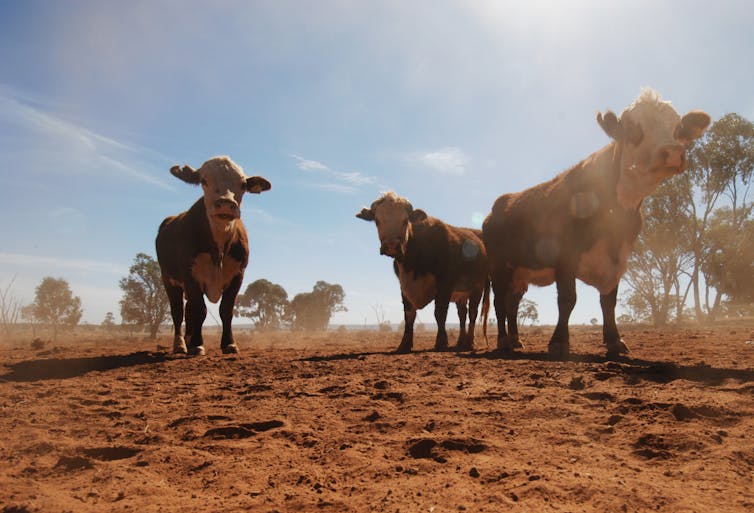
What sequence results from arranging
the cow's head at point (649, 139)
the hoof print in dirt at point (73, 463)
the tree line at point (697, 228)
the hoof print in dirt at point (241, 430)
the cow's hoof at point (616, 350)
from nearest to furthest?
the hoof print in dirt at point (73, 463) < the hoof print in dirt at point (241, 430) < the cow's head at point (649, 139) < the cow's hoof at point (616, 350) < the tree line at point (697, 228)

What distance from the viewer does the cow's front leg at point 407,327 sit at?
862 cm

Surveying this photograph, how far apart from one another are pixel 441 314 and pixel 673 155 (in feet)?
15.5

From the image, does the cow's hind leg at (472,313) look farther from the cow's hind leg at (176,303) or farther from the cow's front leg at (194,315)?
the cow's hind leg at (176,303)

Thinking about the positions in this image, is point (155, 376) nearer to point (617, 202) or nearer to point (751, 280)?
point (617, 202)

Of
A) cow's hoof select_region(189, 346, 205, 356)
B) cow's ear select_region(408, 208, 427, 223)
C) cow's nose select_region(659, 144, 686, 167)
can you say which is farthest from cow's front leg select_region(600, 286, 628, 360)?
cow's hoof select_region(189, 346, 205, 356)

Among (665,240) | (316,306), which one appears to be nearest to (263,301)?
(316,306)

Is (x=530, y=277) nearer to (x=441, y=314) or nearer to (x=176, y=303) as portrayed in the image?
(x=441, y=314)

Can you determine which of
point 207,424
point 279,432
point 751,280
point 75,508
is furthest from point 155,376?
point 751,280

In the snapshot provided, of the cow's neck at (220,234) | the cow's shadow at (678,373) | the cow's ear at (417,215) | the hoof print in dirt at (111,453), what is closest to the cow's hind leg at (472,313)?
the cow's ear at (417,215)

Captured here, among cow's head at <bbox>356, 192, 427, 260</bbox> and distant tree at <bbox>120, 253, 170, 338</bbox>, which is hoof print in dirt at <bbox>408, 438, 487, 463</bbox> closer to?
cow's head at <bbox>356, 192, 427, 260</bbox>

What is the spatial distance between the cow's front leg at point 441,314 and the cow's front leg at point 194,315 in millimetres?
4040

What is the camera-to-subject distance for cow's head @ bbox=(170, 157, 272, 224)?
7473 mm

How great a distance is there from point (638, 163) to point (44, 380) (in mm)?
7090

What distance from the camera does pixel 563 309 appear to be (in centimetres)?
660
